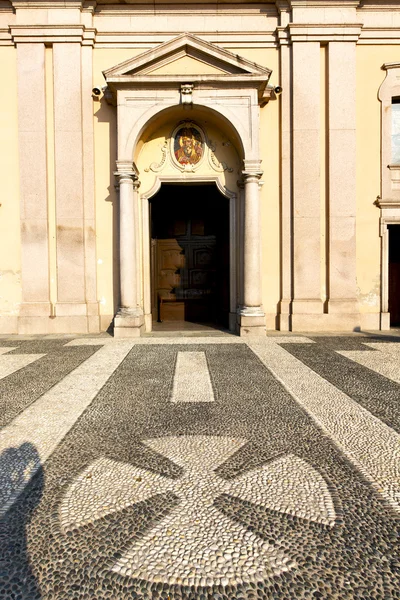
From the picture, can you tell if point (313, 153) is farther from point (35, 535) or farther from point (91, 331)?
point (35, 535)

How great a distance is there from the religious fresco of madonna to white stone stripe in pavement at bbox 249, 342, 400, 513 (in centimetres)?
655

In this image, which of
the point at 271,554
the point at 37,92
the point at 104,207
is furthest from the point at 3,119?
the point at 271,554

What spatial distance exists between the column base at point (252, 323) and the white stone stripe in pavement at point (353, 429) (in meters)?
3.21

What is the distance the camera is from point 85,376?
4.69 metres

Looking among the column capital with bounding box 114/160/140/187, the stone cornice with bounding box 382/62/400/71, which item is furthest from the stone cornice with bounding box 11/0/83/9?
the stone cornice with bounding box 382/62/400/71

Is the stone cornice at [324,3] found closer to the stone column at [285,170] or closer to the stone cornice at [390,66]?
the stone column at [285,170]

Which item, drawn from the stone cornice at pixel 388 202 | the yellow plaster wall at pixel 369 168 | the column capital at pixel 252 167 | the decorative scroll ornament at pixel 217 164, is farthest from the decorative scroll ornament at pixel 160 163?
the stone cornice at pixel 388 202

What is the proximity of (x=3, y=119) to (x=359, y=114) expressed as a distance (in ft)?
31.3

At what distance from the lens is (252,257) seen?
8.23 meters

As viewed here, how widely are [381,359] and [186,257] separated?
24.2 feet

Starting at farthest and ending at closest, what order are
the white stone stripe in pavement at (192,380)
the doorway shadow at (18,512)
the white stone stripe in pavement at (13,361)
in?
the white stone stripe in pavement at (13,361)
the white stone stripe in pavement at (192,380)
the doorway shadow at (18,512)

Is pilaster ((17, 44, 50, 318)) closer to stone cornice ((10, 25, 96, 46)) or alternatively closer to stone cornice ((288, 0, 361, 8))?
stone cornice ((10, 25, 96, 46))

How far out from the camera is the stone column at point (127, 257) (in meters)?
8.10

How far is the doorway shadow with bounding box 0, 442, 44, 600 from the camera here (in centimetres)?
146
